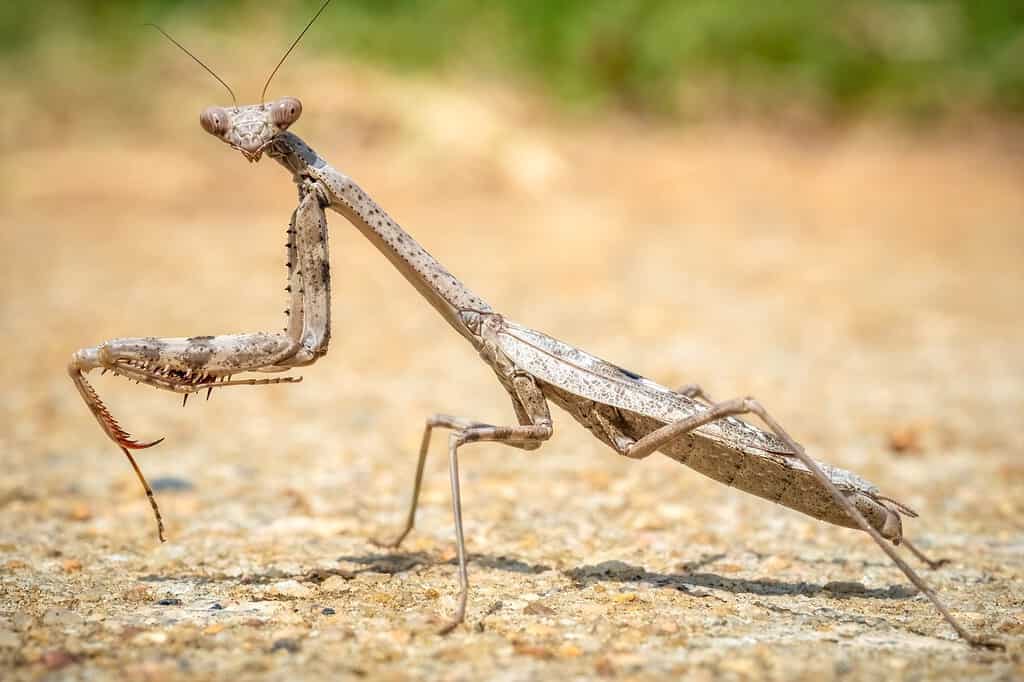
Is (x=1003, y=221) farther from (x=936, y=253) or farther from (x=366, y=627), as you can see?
(x=366, y=627)

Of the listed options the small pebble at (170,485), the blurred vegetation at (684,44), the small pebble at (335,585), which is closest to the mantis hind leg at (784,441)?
the small pebble at (335,585)

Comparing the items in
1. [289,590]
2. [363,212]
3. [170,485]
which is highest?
[363,212]

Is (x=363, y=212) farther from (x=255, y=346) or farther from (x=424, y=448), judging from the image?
(x=424, y=448)

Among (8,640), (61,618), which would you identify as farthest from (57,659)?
(61,618)

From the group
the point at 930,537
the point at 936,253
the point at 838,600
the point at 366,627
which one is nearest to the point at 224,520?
the point at 366,627

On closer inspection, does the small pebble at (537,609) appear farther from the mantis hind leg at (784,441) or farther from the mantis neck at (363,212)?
the mantis neck at (363,212)

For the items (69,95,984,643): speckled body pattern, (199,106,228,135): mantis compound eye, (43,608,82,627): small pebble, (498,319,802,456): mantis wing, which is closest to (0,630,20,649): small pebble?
(43,608,82,627): small pebble

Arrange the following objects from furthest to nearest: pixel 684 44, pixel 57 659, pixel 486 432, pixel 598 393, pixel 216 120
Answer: pixel 684 44, pixel 598 393, pixel 486 432, pixel 216 120, pixel 57 659
